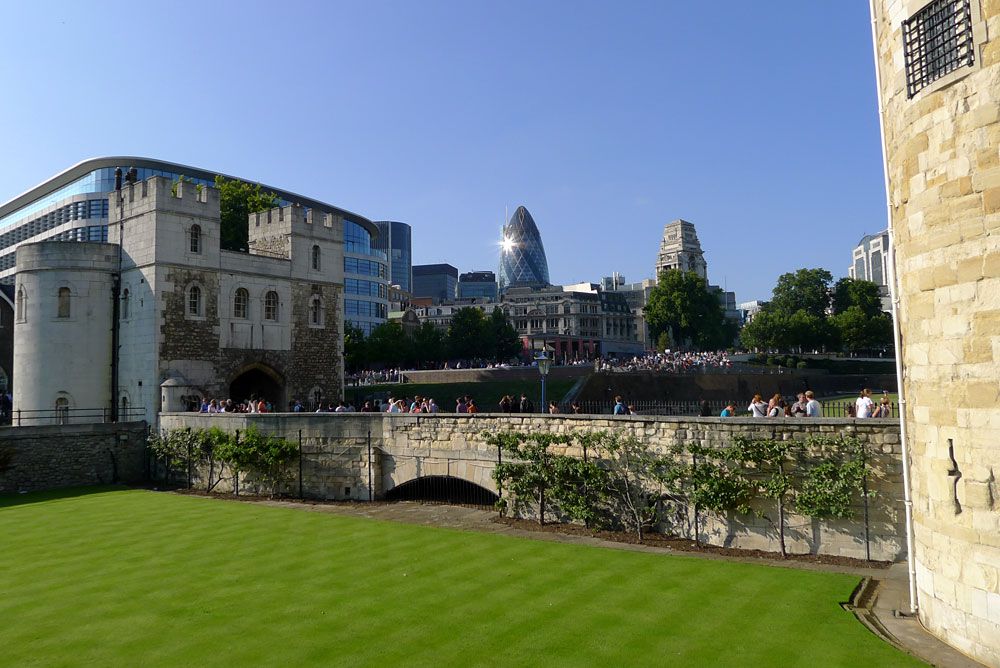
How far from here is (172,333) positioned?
99.5ft

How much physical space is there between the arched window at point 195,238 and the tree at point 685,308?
7192cm

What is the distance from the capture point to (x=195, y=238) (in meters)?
31.9

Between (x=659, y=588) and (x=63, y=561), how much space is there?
1183 cm

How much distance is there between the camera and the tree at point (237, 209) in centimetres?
4312

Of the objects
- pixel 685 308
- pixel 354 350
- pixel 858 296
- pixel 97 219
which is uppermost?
pixel 97 219

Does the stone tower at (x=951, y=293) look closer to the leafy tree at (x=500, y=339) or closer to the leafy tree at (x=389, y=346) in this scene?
the leafy tree at (x=389, y=346)

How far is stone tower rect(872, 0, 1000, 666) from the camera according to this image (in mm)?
8633

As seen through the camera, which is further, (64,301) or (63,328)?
(64,301)

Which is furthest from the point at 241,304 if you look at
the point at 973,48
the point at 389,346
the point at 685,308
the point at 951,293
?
the point at 685,308

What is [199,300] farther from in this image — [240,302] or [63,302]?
[63,302]

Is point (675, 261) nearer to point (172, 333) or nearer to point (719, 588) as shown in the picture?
point (172, 333)

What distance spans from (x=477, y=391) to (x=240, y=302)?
19097mm

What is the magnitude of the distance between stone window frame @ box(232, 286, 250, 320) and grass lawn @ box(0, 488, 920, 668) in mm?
16025

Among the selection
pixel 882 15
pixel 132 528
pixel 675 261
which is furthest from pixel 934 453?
pixel 675 261
